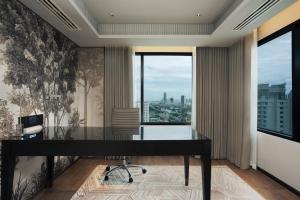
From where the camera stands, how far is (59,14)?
3.16 m

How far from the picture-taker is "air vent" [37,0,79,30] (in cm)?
281

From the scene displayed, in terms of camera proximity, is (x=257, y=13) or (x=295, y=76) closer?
(x=257, y=13)

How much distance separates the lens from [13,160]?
2434mm

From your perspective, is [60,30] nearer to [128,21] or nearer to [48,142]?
[128,21]

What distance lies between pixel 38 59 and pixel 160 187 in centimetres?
241

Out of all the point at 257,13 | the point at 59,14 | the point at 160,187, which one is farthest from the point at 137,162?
the point at 257,13

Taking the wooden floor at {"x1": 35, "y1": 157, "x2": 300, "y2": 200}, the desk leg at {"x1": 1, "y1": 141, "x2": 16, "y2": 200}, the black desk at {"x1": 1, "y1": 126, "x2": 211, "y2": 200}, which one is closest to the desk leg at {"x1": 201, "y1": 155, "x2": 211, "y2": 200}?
the black desk at {"x1": 1, "y1": 126, "x2": 211, "y2": 200}

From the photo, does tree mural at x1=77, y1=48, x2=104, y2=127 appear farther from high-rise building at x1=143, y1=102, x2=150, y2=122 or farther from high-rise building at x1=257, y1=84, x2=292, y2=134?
high-rise building at x1=257, y1=84, x2=292, y2=134

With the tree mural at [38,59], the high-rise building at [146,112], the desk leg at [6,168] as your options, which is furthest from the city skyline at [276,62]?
the desk leg at [6,168]

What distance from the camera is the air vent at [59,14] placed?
2809 mm

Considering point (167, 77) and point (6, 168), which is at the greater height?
point (167, 77)

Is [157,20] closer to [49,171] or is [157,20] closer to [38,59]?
[38,59]

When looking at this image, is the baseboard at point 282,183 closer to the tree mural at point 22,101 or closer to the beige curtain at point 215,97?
the beige curtain at point 215,97

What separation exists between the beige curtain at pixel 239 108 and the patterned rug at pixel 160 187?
507mm
